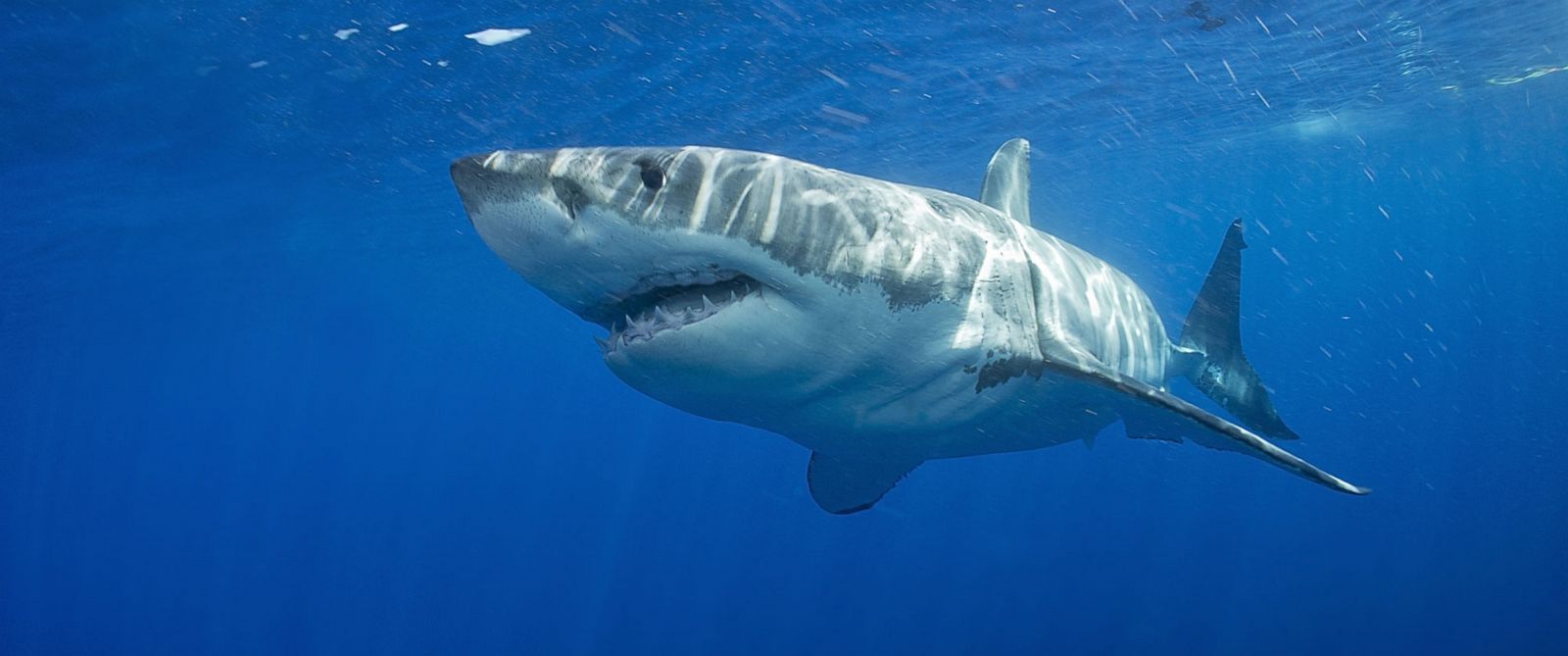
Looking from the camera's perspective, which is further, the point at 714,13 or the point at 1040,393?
the point at 714,13

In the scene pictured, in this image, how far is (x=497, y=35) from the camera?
12203 mm

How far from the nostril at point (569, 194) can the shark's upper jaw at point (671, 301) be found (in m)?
0.38

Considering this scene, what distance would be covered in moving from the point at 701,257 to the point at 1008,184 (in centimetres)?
375

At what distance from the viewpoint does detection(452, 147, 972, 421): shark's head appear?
241 centimetres

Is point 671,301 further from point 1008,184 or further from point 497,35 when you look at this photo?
point 497,35

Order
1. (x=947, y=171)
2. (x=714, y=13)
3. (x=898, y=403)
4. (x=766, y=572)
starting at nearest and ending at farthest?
(x=898, y=403) < (x=714, y=13) < (x=947, y=171) < (x=766, y=572)

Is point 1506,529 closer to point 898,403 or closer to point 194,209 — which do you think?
point 898,403

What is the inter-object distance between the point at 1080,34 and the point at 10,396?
2459 inches

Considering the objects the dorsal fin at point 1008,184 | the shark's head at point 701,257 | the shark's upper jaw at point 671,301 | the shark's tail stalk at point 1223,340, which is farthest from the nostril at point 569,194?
the shark's tail stalk at point 1223,340

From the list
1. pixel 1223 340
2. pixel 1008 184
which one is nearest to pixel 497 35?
pixel 1008 184

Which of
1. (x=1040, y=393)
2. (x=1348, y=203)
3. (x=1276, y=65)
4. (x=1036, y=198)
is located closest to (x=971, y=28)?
(x=1276, y=65)

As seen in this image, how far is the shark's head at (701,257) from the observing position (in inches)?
94.7

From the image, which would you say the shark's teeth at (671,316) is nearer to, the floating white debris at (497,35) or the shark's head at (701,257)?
the shark's head at (701,257)

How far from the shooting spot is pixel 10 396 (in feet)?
162
